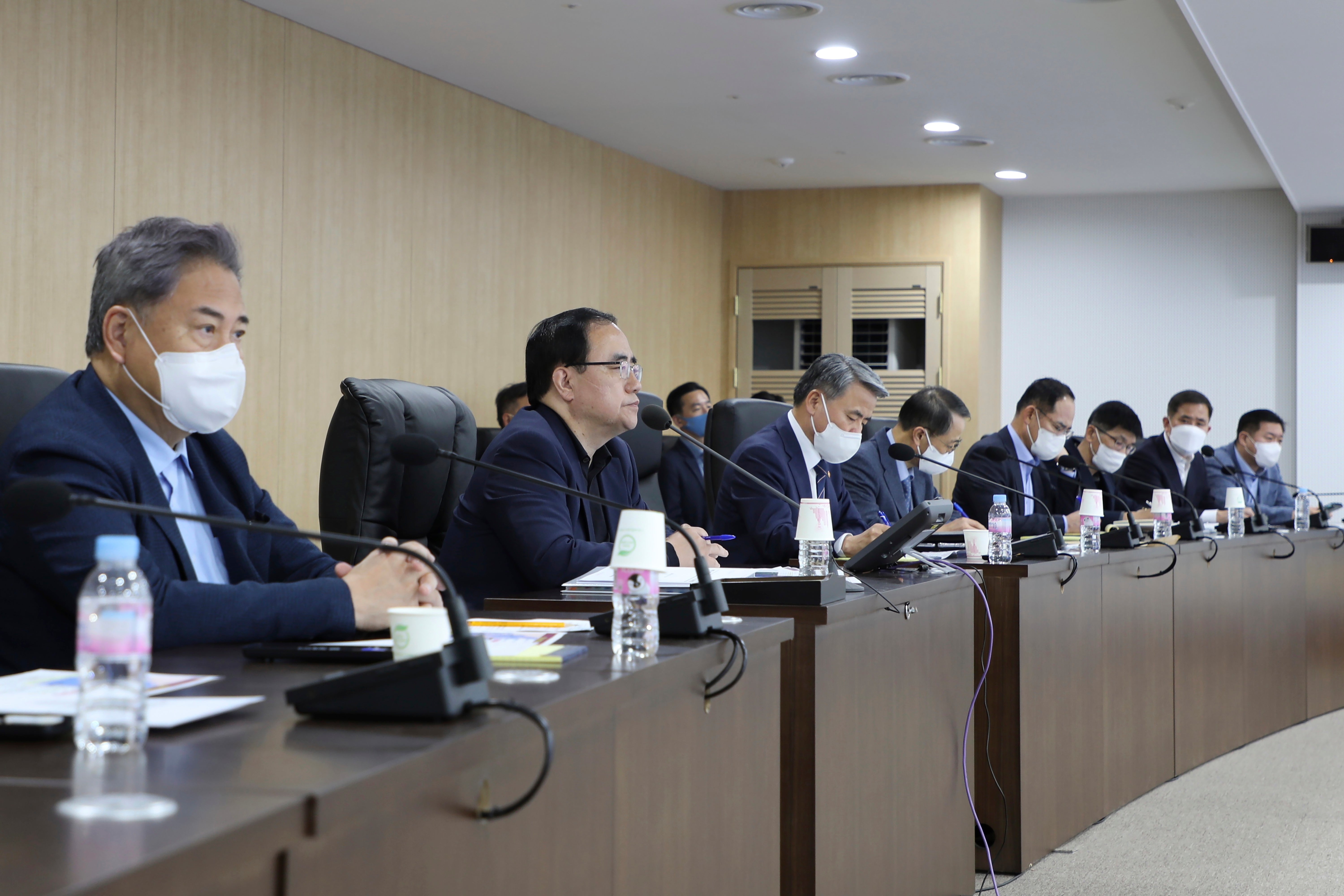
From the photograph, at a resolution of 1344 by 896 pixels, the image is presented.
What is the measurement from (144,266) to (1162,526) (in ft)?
10.7

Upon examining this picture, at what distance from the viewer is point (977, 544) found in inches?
120

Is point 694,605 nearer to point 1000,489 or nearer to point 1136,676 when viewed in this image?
point 1136,676

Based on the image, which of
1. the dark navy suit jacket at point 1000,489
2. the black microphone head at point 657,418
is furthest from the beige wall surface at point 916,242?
the black microphone head at point 657,418

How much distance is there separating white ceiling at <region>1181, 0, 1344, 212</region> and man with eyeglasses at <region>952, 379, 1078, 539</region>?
4.44ft

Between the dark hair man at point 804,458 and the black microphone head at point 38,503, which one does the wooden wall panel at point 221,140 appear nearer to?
the dark hair man at point 804,458

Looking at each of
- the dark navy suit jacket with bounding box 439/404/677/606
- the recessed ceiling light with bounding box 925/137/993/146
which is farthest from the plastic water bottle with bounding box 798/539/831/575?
the recessed ceiling light with bounding box 925/137/993/146

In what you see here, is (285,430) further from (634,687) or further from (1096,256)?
(1096,256)

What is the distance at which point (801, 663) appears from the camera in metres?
2.01

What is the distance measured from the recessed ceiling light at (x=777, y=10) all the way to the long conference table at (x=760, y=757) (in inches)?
94.6

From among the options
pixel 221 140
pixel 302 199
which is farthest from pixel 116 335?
pixel 302 199

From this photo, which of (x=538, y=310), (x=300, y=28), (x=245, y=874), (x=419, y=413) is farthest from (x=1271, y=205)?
(x=245, y=874)

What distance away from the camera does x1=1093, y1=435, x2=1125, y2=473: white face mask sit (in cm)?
537

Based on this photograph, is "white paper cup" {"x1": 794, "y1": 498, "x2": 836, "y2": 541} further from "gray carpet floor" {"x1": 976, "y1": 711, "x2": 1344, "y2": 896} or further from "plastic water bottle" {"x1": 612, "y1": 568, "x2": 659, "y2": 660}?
"gray carpet floor" {"x1": 976, "y1": 711, "x2": 1344, "y2": 896}

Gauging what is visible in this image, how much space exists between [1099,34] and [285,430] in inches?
140
